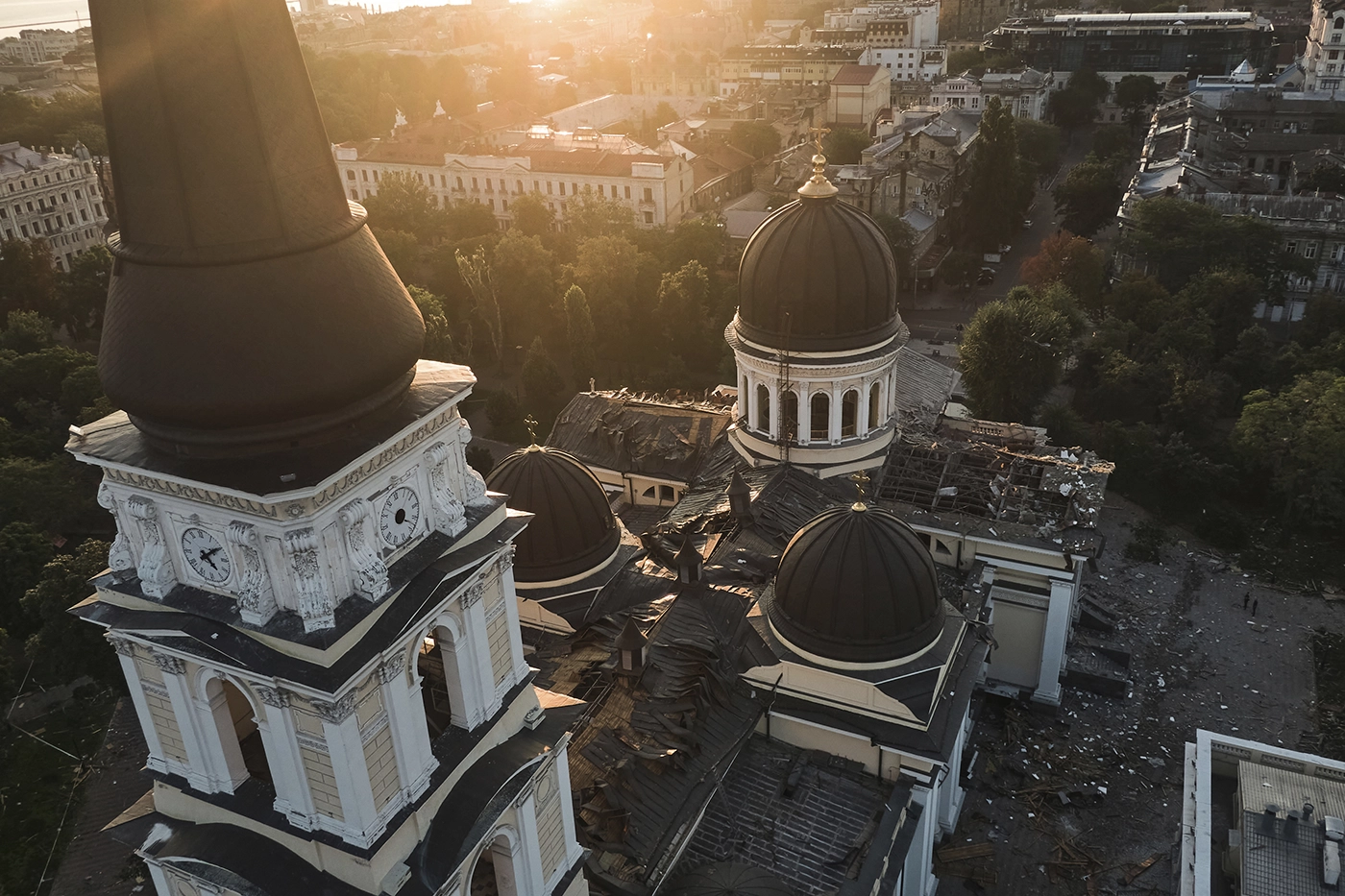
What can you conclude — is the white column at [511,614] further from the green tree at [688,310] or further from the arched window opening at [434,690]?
the green tree at [688,310]

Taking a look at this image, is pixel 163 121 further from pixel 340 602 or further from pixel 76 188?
pixel 76 188

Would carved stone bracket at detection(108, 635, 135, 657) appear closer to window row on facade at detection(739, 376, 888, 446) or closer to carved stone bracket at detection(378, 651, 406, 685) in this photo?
carved stone bracket at detection(378, 651, 406, 685)

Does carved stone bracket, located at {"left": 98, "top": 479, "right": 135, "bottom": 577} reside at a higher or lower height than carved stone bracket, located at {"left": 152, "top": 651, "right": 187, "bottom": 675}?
higher

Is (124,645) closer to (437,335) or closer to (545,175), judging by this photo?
(437,335)

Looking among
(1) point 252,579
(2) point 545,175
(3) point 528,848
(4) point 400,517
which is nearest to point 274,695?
(1) point 252,579

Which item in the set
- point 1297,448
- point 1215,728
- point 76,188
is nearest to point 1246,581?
point 1297,448

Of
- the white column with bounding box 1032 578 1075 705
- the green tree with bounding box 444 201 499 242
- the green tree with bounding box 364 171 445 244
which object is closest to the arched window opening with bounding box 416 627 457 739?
the white column with bounding box 1032 578 1075 705

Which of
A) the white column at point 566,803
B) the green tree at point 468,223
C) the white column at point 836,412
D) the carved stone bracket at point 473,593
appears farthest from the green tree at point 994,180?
the carved stone bracket at point 473,593
